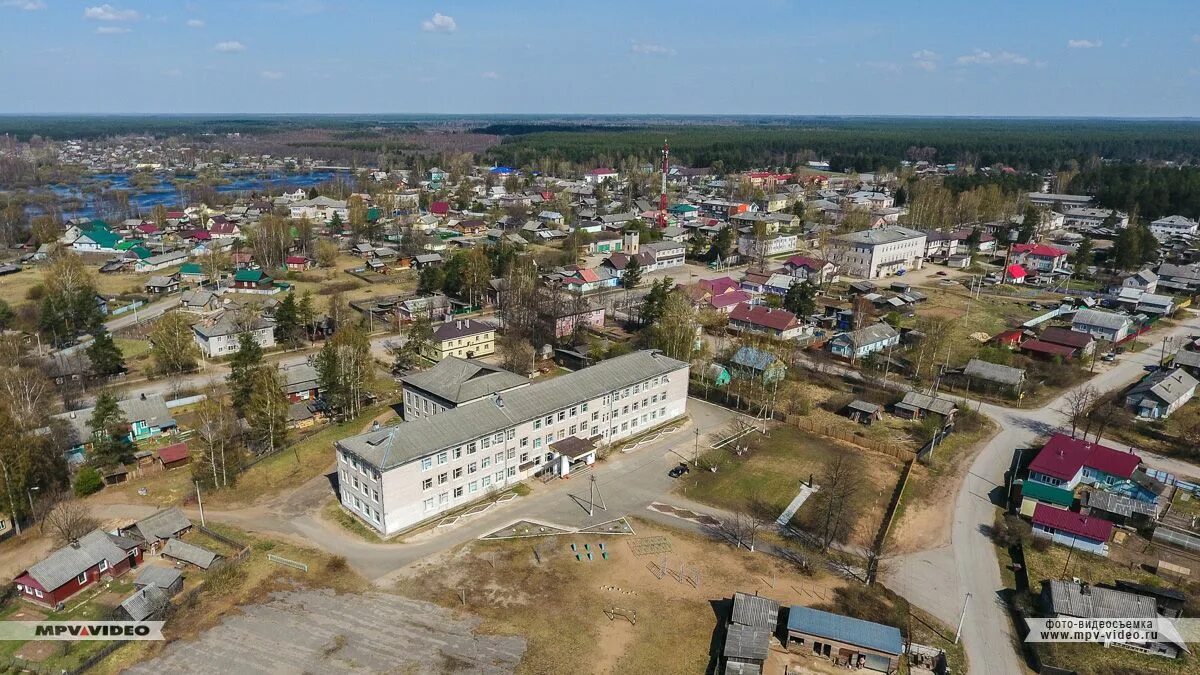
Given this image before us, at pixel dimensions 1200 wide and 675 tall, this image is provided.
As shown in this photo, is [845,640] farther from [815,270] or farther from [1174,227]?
[1174,227]

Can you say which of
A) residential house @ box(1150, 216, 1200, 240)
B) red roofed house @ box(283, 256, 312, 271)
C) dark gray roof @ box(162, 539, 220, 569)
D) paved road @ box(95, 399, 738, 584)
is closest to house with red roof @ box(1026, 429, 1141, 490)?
paved road @ box(95, 399, 738, 584)

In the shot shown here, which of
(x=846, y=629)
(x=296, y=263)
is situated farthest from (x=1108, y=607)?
(x=296, y=263)

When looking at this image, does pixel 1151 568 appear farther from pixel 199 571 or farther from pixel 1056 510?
pixel 199 571

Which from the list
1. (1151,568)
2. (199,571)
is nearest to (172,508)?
(199,571)

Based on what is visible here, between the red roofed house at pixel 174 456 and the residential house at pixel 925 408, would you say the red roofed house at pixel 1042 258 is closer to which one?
the residential house at pixel 925 408

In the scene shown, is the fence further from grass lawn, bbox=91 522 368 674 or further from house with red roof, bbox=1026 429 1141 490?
grass lawn, bbox=91 522 368 674

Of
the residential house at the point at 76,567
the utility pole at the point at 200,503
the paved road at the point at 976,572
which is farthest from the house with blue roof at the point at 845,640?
the residential house at the point at 76,567
